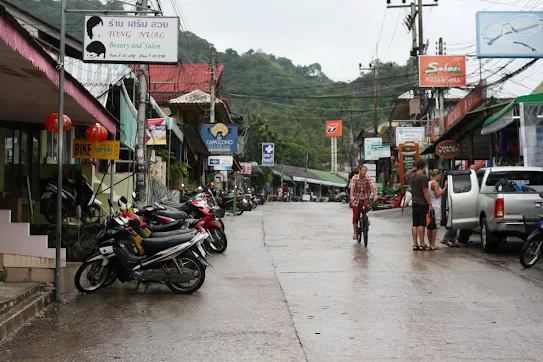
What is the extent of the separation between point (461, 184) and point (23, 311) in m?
10.1

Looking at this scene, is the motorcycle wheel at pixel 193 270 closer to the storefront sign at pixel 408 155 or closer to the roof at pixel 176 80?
the storefront sign at pixel 408 155

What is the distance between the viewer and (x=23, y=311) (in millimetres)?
6660

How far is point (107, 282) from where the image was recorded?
8.64m

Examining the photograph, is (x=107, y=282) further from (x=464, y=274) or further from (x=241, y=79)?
(x=241, y=79)

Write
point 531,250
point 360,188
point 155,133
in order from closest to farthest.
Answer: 1. point 531,250
2. point 360,188
3. point 155,133

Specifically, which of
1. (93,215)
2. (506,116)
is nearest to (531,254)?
(506,116)

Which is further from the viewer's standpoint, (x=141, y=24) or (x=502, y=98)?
(x=502, y=98)

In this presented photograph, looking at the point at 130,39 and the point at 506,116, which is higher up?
the point at 130,39

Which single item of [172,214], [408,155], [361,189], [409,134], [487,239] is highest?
[409,134]

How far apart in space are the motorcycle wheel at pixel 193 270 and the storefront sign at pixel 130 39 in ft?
14.1

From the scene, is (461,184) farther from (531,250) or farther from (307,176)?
(307,176)

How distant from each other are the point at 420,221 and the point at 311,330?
22.9ft

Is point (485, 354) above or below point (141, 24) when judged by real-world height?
below

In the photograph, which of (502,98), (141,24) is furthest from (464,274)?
(502,98)
